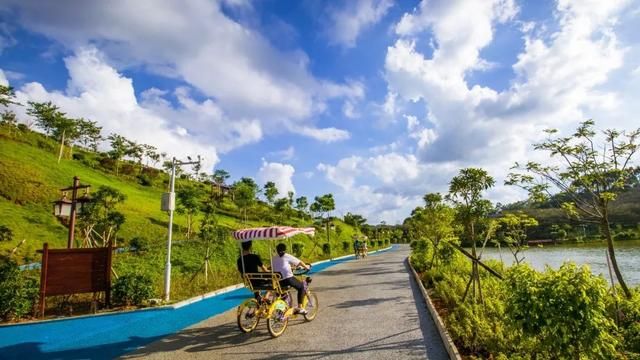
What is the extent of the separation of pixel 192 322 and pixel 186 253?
12129 mm

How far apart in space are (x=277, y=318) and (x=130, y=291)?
6.20 m

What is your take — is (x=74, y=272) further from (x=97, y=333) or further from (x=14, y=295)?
(x=97, y=333)

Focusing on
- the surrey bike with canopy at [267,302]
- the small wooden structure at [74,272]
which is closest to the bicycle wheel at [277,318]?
the surrey bike with canopy at [267,302]

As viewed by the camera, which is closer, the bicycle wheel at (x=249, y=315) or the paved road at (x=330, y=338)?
the paved road at (x=330, y=338)

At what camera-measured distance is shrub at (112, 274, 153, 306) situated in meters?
11.7

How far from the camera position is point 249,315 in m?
8.28

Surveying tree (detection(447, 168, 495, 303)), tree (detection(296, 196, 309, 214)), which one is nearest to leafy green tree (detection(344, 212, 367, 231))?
tree (detection(296, 196, 309, 214))

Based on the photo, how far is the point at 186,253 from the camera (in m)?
21.1

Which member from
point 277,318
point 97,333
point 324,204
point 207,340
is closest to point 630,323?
point 277,318

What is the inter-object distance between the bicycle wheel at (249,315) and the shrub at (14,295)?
680 centimetres

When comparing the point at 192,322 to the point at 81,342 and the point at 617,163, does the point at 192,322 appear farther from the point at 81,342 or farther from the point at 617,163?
the point at 617,163

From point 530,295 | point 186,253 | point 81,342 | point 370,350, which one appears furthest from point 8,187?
point 530,295

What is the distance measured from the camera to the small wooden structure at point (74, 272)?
10805 millimetres

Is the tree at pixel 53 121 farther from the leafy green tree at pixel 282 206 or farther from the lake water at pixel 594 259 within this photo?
the lake water at pixel 594 259
